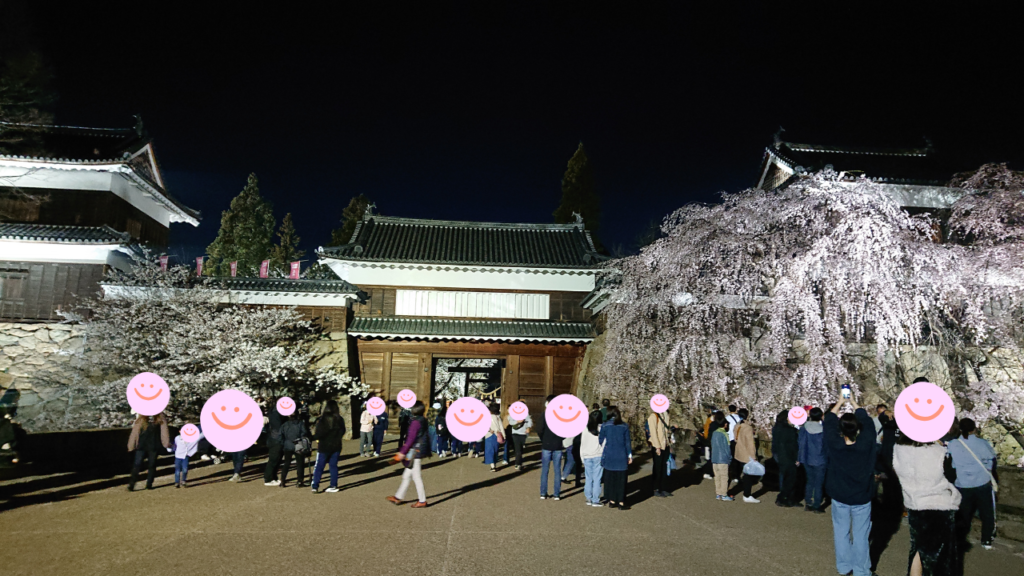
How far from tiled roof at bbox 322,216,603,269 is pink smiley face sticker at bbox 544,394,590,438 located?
1504 centimetres

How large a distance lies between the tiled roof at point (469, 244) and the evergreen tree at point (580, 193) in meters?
11.6

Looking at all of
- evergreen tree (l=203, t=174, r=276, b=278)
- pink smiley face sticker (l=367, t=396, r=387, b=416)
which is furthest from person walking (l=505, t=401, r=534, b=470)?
evergreen tree (l=203, t=174, r=276, b=278)

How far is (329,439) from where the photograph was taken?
9.71 metres

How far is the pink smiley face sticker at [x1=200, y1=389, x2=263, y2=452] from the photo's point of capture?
7871 mm

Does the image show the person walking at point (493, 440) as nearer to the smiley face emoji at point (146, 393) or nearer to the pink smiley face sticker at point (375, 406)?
the pink smiley face sticker at point (375, 406)

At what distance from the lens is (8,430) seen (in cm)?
922

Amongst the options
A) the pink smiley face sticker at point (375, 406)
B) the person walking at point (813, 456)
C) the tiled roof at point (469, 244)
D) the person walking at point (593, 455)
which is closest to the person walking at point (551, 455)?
the person walking at point (593, 455)

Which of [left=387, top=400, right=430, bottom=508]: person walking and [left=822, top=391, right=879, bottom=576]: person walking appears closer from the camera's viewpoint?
[left=822, top=391, right=879, bottom=576]: person walking

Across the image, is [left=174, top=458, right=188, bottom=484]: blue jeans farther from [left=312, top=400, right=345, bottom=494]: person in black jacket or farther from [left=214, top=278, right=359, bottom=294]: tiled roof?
[left=214, top=278, right=359, bottom=294]: tiled roof

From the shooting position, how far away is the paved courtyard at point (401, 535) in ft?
19.6

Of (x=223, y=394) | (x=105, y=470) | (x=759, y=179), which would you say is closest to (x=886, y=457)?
(x=223, y=394)

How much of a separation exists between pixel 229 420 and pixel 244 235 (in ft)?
109

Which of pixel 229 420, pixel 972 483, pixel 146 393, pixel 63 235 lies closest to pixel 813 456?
pixel 972 483

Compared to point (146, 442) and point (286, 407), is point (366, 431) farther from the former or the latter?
point (146, 442)
